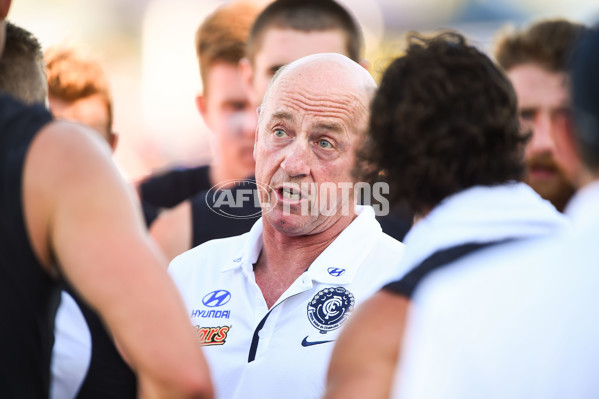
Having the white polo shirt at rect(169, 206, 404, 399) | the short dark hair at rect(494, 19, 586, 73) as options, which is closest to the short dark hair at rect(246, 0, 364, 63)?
the short dark hair at rect(494, 19, 586, 73)

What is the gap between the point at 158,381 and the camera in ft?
5.60

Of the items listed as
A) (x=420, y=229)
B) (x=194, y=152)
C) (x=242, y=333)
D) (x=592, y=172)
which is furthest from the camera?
(x=194, y=152)

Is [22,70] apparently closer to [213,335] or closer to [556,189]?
[213,335]

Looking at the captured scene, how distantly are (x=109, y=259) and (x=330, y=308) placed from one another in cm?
121

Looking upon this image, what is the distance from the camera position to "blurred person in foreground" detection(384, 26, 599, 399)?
4.65 feet

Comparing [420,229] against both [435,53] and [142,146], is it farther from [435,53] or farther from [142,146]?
[142,146]

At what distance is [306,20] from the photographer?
4.67 m

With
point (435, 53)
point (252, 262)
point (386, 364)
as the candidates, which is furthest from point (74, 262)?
point (252, 262)

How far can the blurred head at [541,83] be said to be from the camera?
181 inches

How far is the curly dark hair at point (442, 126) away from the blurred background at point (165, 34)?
8790 mm

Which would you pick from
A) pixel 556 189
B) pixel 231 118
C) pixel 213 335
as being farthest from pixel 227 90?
pixel 213 335

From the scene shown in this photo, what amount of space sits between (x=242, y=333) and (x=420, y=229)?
109 cm

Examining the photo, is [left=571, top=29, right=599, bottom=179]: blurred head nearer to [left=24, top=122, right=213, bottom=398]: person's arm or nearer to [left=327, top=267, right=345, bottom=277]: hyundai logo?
[left=24, top=122, right=213, bottom=398]: person's arm

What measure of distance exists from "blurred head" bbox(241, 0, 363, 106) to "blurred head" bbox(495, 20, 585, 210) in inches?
37.5
